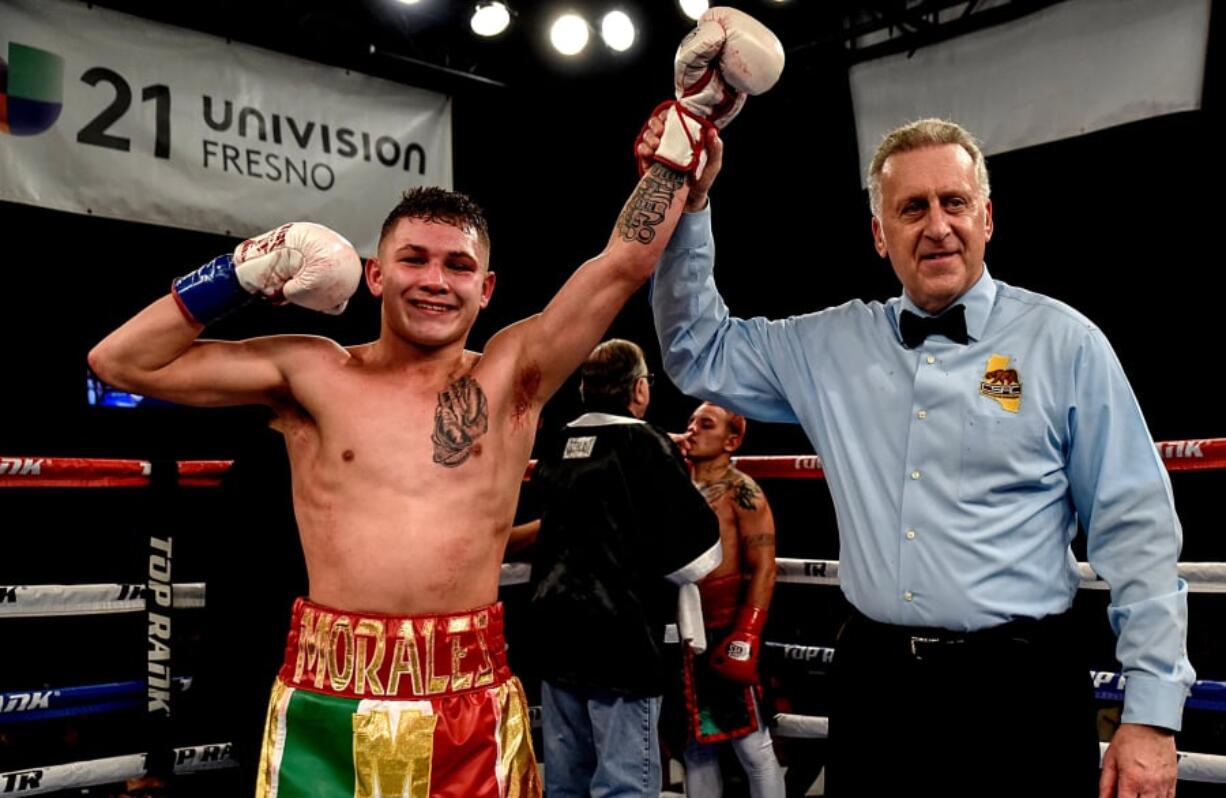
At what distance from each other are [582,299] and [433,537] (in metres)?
0.47

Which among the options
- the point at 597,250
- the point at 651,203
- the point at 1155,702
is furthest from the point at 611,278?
the point at 597,250

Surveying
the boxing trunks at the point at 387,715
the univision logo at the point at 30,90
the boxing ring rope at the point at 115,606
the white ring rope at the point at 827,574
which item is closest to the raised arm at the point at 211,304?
the boxing trunks at the point at 387,715

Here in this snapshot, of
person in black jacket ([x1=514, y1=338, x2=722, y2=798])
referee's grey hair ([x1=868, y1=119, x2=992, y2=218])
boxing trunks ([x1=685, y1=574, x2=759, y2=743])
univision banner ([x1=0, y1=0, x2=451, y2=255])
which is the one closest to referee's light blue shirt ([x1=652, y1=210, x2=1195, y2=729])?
referee's grey hair ([x1=868, y1=119, x2=992, y2=218])

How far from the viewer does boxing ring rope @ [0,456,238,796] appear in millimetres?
2166

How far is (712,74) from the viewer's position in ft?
5.69

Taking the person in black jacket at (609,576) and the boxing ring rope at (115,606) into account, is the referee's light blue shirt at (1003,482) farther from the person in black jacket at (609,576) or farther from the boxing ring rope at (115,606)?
the person in black jacket at (609,576)

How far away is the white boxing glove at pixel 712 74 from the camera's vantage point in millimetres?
1687

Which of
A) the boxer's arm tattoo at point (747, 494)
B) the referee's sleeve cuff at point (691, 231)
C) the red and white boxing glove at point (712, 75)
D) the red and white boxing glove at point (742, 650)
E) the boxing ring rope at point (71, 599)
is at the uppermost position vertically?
the red and white boxing glove at point (712, 75)

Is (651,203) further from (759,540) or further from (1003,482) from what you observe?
(759,540)

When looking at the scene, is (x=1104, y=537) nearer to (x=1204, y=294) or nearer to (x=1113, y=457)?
(x=1113, y=457)

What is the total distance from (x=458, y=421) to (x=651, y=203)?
49 cm

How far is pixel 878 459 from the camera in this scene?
1.64m

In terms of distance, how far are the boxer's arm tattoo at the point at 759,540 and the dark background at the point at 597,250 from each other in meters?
0.80

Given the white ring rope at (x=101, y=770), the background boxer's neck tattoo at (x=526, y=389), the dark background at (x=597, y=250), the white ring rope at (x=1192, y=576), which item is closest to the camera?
the background boxer's neck tattoo at (x=526, y=389)
